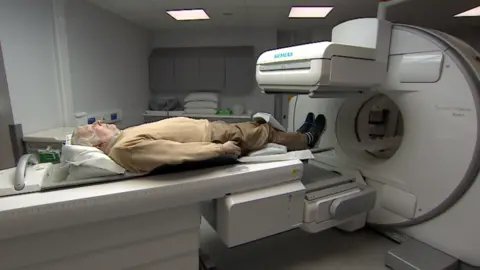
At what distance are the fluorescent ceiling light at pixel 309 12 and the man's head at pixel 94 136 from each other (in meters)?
2.74

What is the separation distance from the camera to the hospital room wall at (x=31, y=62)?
2162 millimetres

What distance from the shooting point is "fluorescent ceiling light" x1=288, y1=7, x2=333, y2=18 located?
326 centimetres

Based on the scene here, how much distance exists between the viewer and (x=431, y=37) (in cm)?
146

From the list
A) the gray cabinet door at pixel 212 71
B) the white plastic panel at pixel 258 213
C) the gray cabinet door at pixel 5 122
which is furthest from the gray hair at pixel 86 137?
the gray cabinet door at pixel 212 71

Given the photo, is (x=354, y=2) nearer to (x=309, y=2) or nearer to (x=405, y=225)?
(x=309, y=2)

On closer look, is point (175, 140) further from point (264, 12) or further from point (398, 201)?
point (264, 12)

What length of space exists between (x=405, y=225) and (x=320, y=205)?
629 millimetres

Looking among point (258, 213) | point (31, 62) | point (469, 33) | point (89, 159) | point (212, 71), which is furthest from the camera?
point (212, 71)

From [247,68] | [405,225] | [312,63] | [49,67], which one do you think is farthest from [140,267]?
[247,68]

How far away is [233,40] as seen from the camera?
443cm

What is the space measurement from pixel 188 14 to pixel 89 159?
304cm

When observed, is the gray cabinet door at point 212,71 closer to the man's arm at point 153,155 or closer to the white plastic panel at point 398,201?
the white plastic panel at point 398,201

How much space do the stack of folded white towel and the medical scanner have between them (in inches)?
97.5

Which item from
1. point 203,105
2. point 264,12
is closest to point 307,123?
point 264,12
